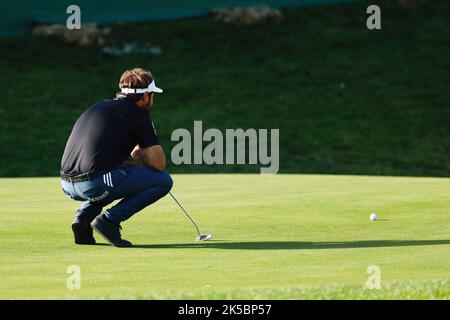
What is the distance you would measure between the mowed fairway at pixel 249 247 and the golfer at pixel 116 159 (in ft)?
0.92

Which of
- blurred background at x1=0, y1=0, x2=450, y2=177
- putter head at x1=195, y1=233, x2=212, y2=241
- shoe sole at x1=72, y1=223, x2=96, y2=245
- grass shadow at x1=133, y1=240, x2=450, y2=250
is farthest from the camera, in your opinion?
blurred background at x1=0, y1=0, x2=450, y2=177

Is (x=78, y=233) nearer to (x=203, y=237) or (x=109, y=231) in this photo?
(x=109, y=231)

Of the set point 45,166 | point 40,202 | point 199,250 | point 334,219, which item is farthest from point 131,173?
point 45,166

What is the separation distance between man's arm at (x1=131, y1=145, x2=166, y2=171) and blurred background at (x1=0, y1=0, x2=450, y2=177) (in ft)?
51.1

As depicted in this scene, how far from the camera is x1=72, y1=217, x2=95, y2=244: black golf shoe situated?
30.8 ft

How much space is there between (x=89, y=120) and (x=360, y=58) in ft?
80.1

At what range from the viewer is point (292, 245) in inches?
367

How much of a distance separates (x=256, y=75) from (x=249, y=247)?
23.1 m

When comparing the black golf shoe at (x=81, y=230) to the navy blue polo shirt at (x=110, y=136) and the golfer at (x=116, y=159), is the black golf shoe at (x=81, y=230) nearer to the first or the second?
the golfer at (x=116, y=159)

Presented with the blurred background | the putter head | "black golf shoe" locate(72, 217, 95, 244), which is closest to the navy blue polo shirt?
"black golf shoe" locate(72, 217, 95, 244)

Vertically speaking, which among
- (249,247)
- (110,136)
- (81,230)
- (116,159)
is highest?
(110,136)

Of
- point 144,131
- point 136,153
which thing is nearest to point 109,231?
point 136,153

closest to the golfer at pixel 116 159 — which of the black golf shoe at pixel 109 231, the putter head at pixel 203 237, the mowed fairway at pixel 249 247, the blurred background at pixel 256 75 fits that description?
the black golf shoe at pixel 109 231

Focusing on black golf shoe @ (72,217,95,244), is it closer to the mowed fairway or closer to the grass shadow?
the mowed fairway
